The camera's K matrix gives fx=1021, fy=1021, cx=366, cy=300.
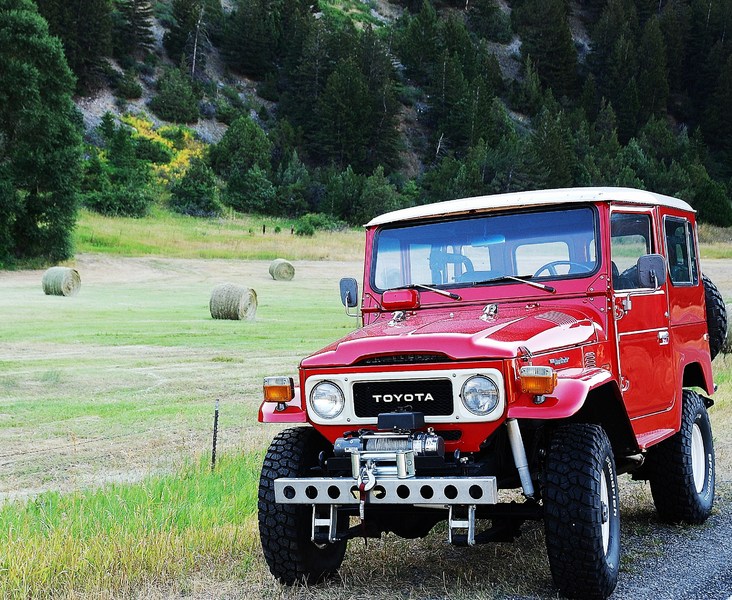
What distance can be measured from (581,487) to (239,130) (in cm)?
7897

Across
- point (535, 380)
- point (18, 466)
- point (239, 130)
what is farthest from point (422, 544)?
point (239, 130)

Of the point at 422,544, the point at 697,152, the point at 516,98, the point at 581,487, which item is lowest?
the point at 422,544

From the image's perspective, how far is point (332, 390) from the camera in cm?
566

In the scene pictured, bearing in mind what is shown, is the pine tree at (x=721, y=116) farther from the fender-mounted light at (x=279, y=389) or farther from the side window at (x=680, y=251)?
the fender-mounted light at (x=279, y=389)

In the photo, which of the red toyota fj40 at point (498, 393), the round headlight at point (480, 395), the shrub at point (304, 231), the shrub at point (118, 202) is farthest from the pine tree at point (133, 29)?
the round headlight at point (480, 395)

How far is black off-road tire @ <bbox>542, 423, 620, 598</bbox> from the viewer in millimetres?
5219

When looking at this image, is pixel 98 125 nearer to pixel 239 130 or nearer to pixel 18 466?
pixel 239 130

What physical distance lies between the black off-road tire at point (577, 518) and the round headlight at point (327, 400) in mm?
1173

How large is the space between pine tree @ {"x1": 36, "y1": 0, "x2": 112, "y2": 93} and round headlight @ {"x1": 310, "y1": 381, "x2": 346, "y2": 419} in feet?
285

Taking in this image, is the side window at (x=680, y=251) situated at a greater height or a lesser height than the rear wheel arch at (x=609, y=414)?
greater

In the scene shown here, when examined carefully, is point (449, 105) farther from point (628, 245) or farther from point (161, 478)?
point (628, 245)

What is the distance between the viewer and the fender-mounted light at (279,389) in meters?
5.89

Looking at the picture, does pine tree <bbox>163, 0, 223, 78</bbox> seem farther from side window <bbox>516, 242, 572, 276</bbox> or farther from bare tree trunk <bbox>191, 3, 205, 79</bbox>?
side window <bbox>516, 242, 572, 276</bbox>

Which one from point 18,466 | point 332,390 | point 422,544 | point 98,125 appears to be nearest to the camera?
point 332,390
